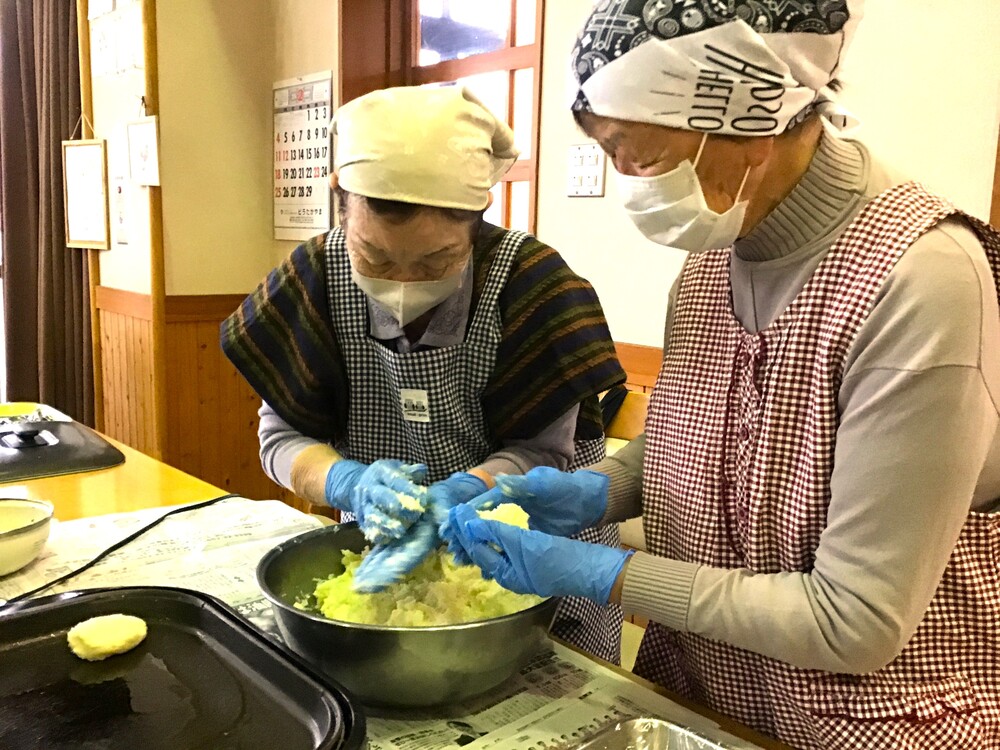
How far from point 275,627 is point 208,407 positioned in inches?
113

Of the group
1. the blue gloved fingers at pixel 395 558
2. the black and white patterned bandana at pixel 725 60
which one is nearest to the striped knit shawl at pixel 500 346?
the blue gloved fingers at pixel 395 558

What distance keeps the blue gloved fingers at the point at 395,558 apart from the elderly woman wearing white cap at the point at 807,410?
54 mm

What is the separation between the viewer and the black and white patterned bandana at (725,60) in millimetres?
886

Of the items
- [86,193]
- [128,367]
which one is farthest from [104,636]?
[86,193]

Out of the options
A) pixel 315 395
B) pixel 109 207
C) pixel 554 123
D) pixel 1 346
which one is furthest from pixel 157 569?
pixel 1 346

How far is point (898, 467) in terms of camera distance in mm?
805

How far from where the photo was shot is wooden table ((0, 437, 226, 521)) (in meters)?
1.68

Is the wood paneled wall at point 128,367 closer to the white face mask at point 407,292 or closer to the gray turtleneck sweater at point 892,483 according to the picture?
the white face mask at point 407,292

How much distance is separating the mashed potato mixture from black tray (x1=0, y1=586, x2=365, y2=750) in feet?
0.41

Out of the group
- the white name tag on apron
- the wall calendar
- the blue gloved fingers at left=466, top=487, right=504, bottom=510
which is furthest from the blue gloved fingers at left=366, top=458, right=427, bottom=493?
the wall calendar

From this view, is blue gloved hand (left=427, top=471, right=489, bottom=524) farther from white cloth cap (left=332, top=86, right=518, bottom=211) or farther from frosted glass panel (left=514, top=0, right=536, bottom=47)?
frosted glass panel (left=514, top=0, right=536, bottom=47)

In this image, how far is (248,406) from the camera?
3.94 metres

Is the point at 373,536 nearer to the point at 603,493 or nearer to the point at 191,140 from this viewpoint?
the point at 603,493

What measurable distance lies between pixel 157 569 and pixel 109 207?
3.14 meters
